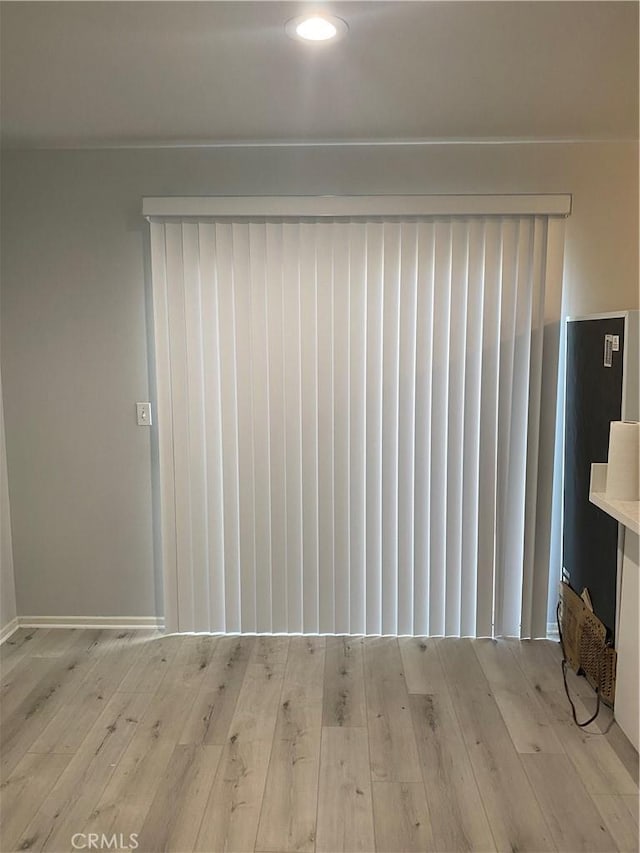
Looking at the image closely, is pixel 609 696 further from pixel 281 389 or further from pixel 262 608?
pixel 281 389

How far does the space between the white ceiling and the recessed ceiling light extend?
0.03 meters

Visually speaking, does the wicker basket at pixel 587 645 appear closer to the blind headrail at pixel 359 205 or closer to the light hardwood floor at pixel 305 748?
the light hardwood floor at pixel 305 748

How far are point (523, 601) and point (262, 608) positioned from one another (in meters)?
1.28

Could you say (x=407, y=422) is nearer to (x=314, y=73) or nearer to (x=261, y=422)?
(x=261, y=422)

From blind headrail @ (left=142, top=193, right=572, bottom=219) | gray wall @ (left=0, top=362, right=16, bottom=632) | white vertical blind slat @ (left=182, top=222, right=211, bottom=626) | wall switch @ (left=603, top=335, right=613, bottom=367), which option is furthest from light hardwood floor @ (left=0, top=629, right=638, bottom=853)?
blind headrail @ (left=142, top=193, right=572, bottom=219)

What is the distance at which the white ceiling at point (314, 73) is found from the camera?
1.92 metres

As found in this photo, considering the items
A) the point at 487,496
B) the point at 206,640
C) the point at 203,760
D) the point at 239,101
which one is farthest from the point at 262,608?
the point at 239,101

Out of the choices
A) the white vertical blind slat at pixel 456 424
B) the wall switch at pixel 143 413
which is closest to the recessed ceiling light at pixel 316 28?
the white vertical blind slat at pixel 456 424

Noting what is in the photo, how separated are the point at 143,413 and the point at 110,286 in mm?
629

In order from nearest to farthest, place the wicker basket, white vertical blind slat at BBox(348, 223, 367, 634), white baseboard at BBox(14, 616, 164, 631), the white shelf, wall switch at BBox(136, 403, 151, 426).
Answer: the white shelf
the wicker basket
white vertical blind slat at BBox(348, 223, 367, 634)
wall switch at BBox(136, 403, 151, 426)
white baseboard at BBox(14, 616, 164, 631)

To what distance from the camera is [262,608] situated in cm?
344

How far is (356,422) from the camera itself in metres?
3.29

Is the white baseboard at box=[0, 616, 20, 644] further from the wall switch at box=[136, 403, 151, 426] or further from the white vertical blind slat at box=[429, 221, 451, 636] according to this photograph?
the white vertical blind slat at box=[429, 221, 451, 636]

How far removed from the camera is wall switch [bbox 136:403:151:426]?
3.37m
